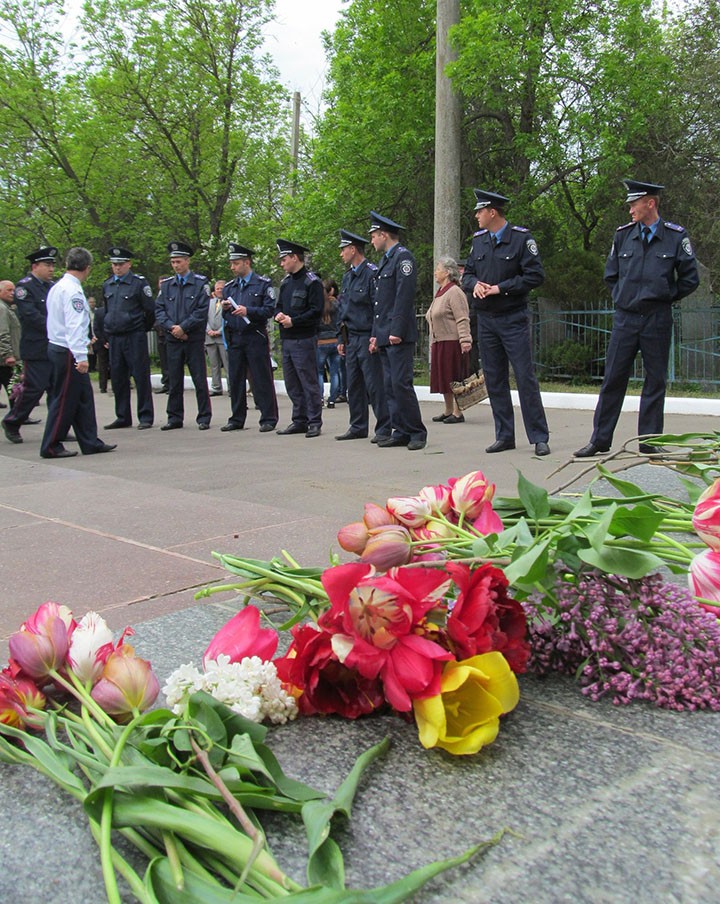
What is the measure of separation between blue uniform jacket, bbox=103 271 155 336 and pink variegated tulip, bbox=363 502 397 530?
32.8 feet

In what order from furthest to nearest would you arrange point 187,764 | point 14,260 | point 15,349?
point 14,260 < point 15,349 < point 187,764

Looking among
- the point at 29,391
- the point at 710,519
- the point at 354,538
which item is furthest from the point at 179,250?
the point at 710,519

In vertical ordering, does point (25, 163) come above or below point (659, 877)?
above

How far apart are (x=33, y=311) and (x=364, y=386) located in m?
3.92

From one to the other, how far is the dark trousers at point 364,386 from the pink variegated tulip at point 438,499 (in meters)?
7.37

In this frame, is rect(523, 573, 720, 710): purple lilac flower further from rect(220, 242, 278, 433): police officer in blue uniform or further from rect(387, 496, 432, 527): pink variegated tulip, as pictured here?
rect(220, 242, 278, 433): police officer in blue uniform

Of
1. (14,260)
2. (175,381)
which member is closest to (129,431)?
(175,381)

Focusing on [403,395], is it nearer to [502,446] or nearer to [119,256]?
[502,446]

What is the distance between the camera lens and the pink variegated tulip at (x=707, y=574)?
165 centimetres

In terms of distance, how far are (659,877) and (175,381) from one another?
10890mm

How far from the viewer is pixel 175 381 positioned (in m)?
11.9

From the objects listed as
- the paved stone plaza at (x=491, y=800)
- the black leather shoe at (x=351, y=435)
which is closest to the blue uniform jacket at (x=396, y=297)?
the black leather shoe at (x=351, y=435)

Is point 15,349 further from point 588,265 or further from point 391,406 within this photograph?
point 588,265

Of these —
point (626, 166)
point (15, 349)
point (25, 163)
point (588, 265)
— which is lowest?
point (15, 349)
